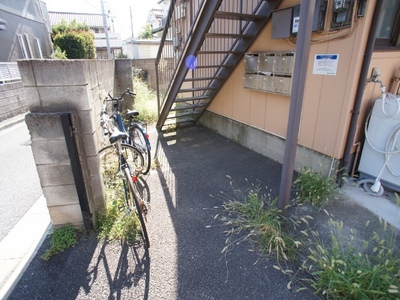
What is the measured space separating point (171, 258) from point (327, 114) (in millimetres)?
2545

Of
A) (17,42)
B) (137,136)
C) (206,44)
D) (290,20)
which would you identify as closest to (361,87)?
(290,20)

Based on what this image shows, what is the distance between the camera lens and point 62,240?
2262 millimetres

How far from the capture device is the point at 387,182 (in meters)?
2.90

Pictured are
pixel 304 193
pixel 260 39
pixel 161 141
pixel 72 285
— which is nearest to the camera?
pixel 72 285

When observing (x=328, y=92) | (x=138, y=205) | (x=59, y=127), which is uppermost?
(x=328, y=92)

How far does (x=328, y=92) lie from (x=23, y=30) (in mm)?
13532

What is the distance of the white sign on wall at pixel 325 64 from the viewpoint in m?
2.78

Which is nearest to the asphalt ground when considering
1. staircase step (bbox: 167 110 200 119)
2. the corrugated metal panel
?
staircase step (bbox: 167 110 200 119)

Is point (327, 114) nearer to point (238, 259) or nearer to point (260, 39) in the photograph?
point (260, 39)

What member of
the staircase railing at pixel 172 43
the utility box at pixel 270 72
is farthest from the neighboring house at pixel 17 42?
the utility box at pixel 270 72

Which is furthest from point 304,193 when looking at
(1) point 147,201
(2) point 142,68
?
(2) point 142,68

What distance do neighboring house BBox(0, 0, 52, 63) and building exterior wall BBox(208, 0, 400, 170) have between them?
10.4 metres

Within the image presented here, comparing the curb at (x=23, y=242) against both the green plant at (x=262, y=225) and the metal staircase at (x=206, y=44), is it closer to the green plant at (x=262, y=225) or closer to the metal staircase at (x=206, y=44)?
the green plant at (x=262, y=225)

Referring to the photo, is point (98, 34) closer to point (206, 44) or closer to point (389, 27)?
point (206, 44)
